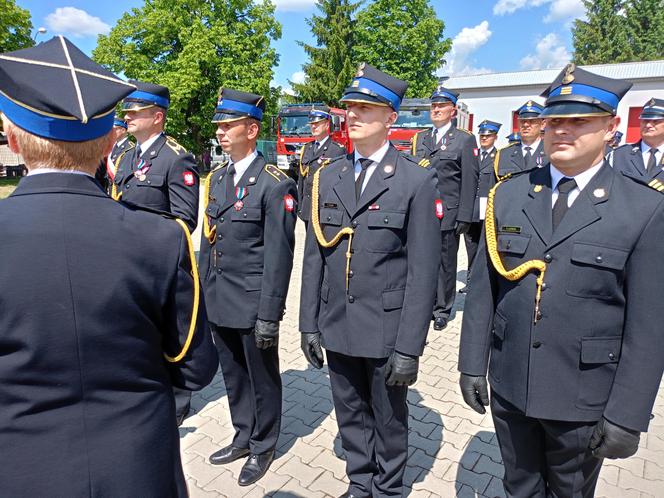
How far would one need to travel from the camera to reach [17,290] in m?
1.23

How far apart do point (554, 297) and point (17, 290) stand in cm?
185

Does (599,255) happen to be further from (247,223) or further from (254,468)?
(254,468)

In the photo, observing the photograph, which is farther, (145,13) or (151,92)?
(145,13)

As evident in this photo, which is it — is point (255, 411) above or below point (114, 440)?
below

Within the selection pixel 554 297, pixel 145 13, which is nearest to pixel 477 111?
pixel 145 13

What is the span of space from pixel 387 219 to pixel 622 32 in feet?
149

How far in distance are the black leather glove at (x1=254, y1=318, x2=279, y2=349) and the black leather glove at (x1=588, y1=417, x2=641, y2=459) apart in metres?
1.80

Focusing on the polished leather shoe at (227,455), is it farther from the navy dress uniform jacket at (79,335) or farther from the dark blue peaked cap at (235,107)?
the dark blue peaked cap at (235,107)

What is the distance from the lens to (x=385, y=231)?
2.58m

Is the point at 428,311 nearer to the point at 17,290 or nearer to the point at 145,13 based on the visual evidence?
the point at 17,290

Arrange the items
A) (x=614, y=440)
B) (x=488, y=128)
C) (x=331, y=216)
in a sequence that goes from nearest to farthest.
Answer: (x=614, y=440), (x=331, y=216), (x=488, y=128)

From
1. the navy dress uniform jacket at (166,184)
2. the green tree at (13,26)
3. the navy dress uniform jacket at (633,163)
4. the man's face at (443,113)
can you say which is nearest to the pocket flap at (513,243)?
the navy dress uniform jacket at (166,184)

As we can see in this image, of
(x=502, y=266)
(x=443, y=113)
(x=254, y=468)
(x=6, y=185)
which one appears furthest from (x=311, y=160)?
(x=6, y=185)

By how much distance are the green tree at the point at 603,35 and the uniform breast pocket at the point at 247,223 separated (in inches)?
1700
